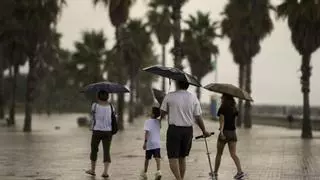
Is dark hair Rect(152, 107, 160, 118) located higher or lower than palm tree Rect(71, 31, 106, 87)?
lower

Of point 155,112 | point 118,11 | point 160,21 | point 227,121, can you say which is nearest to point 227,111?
point 227,121

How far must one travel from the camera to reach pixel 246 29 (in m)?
46.2

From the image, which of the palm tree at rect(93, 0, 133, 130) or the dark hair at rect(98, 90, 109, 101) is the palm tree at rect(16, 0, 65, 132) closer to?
the palm tree at rect(93, 0, 133, 130)

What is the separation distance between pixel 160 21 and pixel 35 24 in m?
16.2

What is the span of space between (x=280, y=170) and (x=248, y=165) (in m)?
1.35

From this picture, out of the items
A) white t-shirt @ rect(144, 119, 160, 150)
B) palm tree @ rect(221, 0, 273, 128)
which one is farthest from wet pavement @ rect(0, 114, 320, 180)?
palm tree @ rect(221, 0, 273, 128)

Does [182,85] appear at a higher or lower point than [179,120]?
higher

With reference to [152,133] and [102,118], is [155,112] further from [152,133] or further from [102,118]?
[102,118]

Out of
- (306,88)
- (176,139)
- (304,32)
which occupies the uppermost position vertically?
(304,32)

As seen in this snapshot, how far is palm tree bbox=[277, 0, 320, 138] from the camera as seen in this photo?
102 feet

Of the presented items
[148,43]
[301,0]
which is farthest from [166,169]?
[148,43]

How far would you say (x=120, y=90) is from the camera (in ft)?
50.0

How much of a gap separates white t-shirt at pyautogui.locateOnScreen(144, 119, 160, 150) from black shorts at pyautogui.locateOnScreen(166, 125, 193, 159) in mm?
2105

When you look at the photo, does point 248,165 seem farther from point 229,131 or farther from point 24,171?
point 24,171
